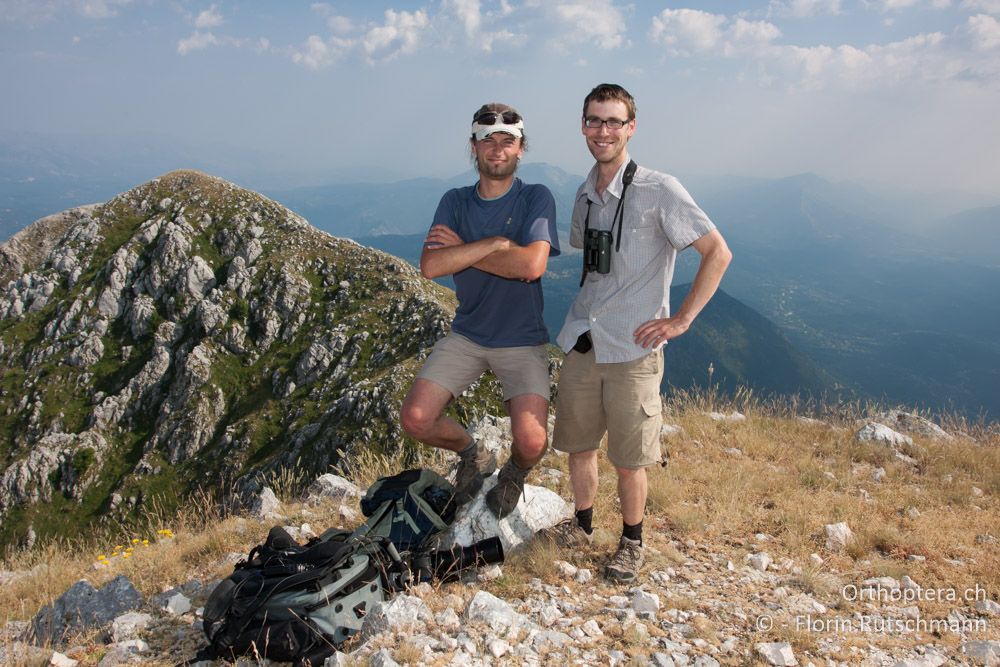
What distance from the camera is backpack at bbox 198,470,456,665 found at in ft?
12.6

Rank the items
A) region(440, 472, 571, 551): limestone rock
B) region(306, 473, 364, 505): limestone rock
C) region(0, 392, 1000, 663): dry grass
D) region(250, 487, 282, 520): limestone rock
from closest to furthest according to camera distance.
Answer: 1. region(0, 392, 1000, 663): dry grass
2. region(440, 472, 571, 551): limestone rock
3. region(250, 487, 282, 520): limestone rock
4. region(306, 473, 364, 505): limestone rock

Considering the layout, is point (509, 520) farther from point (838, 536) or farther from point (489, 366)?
point (838, 536)

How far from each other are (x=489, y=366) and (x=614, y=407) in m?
1.40

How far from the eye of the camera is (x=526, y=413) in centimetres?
519

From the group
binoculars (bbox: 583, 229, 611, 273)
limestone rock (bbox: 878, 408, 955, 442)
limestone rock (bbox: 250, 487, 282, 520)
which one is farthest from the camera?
limestone rock (bbox: 878, 408, 955, 442)

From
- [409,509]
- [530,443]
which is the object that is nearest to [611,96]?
[530,443]

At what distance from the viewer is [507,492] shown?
5.47m

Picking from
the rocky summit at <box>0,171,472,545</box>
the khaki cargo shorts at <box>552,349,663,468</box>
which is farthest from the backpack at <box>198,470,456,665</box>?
the rocky summit at <box>0,171,472,545</box>

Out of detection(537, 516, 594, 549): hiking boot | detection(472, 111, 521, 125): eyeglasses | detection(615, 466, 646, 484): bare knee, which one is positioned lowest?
detection(537, 516, 594, 549): hiking boot

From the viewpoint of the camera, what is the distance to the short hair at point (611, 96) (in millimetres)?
4500

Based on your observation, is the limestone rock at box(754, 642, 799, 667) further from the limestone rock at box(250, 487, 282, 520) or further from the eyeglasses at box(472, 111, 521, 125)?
the limestone rock at box(250, 487, 282, 520)

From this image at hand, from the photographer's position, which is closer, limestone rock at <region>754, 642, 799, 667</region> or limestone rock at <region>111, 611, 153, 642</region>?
limestone rock at <region>754, 642, 799, 667</region>

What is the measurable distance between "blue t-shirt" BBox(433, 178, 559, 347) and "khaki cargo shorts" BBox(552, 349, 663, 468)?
612 millimetres

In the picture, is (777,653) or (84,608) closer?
(777,653)
